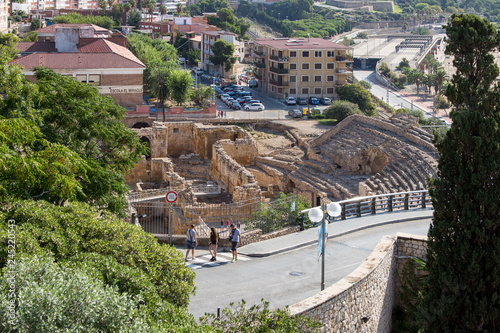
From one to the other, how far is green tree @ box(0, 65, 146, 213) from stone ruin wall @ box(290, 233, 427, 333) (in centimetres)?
892

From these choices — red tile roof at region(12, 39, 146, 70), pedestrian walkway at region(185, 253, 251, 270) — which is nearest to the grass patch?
red tile roof at region(12, 39, 146, 70)

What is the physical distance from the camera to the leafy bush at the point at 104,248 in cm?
1351

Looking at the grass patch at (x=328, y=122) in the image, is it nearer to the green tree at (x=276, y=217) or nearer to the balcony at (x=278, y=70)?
the balcony at (x=278, y=70)

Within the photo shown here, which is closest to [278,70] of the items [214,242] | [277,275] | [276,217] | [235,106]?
[235,106]

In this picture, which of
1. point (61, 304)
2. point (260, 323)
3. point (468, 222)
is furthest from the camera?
point (468, 222)

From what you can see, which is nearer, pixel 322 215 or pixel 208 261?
pixel 322 215

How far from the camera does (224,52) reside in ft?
327

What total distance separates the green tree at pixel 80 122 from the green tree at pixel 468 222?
1053 cm

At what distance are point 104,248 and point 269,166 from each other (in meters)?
36.2

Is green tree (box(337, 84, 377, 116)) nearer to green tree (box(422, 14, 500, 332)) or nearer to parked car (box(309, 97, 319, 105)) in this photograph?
parked car (box(309, 97, 319, 105))

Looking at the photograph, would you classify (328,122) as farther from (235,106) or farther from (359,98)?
(235,106)

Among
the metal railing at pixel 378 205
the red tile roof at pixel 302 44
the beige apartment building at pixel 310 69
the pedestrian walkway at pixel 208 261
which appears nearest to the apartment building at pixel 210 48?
the red tile roof at pixel 302 44

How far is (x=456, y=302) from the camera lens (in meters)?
17.0

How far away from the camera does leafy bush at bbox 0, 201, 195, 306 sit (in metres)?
13.5
